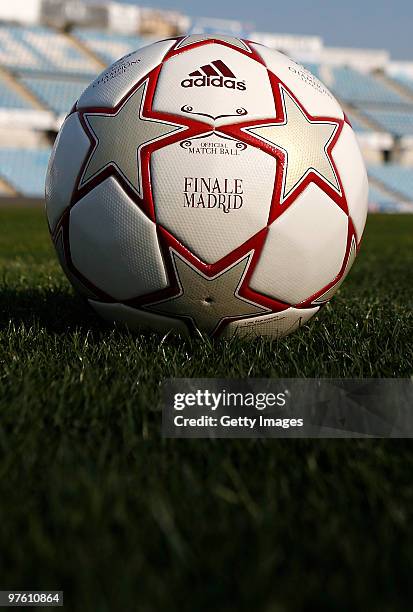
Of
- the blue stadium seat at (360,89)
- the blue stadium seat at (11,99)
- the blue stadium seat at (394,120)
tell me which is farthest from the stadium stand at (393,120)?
the blue stadium seat at (11,99)

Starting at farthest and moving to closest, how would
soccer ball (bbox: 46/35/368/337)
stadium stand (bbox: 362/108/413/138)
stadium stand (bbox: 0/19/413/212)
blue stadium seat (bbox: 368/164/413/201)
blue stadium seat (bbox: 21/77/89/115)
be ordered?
stadium stand (bbox: 362/108/413/138) → blue stadium seat (bbox: 368/164/413/201) → blue stadium seat (bbox: 21/77/89/115) → stadium stand (bbox: 0/19/413/212) → soccer ball (bbox: 46/35/368/337)

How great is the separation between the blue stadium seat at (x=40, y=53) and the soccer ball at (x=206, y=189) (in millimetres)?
37543

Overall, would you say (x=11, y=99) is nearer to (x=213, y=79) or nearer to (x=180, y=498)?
(x=213, y=79)

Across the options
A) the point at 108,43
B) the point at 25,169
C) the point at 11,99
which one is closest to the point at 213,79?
the point at 25,169

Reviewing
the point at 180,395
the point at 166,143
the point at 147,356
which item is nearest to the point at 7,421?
the point at 180,395

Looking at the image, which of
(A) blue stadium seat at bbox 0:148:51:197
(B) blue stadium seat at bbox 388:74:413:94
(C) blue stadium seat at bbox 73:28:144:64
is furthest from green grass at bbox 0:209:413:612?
(B) blue stadium seat at bbox 388:74:413:94

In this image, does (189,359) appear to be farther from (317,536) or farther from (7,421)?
(317,536)

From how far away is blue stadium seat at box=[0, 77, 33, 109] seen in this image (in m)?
33.6

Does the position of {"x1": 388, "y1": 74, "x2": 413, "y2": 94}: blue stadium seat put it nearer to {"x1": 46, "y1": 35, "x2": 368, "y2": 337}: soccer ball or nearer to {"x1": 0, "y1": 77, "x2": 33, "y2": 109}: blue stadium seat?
{"x1": 0, "y1": 77, "x2": 33, "y2": 109}: blue stadium seat

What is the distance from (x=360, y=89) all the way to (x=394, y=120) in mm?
3705

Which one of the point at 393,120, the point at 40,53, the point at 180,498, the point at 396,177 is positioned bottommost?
the point at 180,498

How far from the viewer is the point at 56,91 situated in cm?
3581

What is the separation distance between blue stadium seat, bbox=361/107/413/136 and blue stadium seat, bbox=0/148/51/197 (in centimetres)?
1917

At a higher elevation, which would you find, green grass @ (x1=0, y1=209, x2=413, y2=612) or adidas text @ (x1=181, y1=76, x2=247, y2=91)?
adidas text @ (x1=181, y1=76, x2=247, y2=91)
